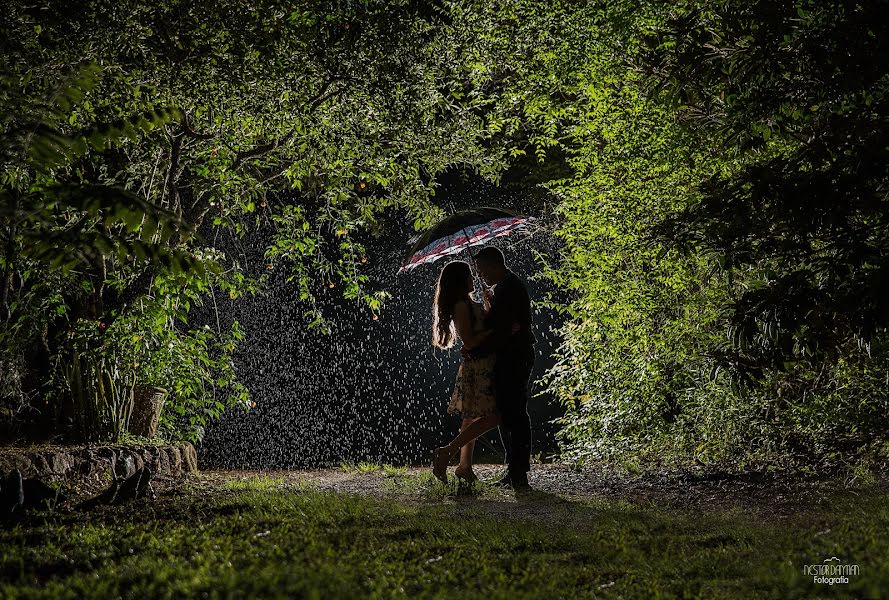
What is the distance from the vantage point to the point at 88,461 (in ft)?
21.7

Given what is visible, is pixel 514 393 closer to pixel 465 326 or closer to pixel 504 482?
pixel 465 326

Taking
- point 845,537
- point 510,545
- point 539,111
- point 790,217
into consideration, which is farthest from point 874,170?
point 539,111

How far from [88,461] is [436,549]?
13.4 feet

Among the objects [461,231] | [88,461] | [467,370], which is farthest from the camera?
[461,231]

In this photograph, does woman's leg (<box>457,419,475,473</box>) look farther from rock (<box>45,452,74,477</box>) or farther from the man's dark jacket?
rock (<box>45,452,74,477</box>)

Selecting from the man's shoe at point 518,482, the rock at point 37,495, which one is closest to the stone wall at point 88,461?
the rock at point 37,495

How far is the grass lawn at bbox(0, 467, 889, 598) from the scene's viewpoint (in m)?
3.05

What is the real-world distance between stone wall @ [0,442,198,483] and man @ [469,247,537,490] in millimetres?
3450

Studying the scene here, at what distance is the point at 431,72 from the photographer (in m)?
7.67

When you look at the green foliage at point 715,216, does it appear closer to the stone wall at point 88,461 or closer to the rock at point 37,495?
the rock at point 37,495

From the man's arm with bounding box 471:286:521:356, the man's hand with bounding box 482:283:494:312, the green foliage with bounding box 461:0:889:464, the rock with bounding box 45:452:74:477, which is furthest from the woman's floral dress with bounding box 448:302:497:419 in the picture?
the rock with bounding box 45:452:74:477

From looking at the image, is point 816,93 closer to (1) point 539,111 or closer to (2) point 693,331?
(2) point 693,331

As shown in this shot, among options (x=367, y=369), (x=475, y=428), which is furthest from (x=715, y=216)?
(x=367, y=369)

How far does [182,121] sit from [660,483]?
559 centimetres
